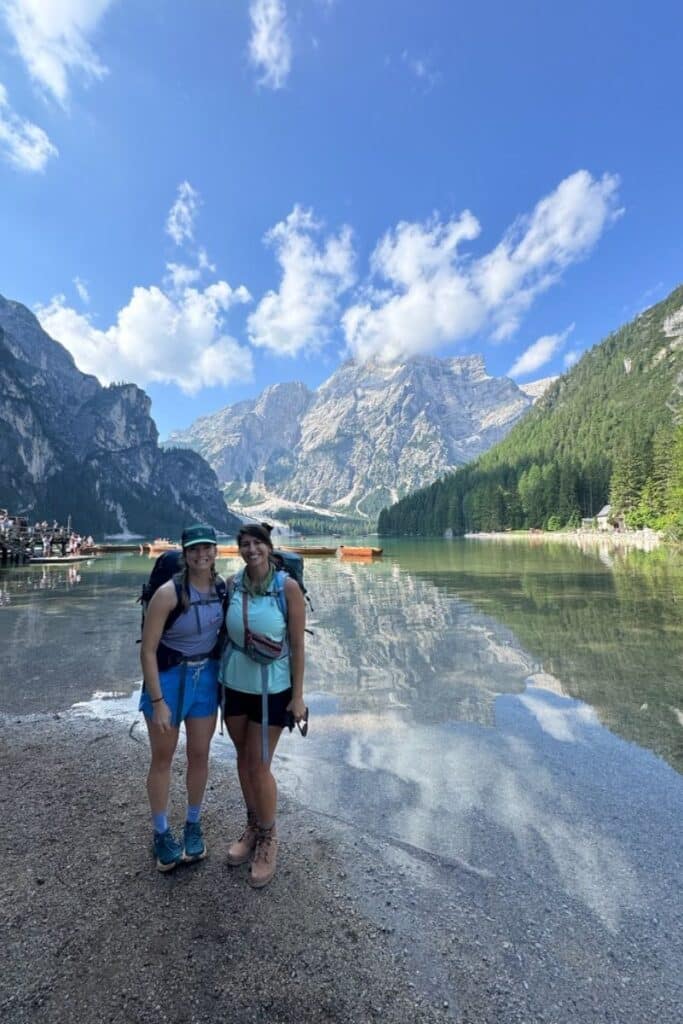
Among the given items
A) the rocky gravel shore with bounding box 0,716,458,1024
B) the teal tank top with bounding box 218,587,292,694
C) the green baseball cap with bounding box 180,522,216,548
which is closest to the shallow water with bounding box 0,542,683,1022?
the rocky gravel shore with bounding box 0,716,458,1024

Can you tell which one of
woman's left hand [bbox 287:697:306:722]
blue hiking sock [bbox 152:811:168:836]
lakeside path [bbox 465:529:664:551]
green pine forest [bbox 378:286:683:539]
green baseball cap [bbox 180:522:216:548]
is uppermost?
green pine forest [bbox 378:286:683:539]

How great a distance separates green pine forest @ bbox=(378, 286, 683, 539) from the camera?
91.2 meters

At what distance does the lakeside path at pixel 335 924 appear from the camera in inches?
109

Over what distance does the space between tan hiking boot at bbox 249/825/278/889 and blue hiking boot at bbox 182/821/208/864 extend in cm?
44

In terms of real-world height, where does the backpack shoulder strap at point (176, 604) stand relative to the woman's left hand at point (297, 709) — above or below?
above

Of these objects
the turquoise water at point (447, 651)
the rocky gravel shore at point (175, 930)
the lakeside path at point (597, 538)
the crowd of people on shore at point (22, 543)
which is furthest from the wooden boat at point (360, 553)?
the rocky gravel shore at point (175, 930)

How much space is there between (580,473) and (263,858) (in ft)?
449

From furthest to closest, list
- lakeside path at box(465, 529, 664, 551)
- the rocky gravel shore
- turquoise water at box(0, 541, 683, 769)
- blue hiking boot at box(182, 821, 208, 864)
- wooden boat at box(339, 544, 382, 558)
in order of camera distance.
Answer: lakeside path at box(465, 529, 664, 551), wooden boat at box(339, 544, 382, 558), turquoise water at box(0, 541, 683, 769), blue hiking boot at box(182, 821, 208, 864), the rocky gravel shore

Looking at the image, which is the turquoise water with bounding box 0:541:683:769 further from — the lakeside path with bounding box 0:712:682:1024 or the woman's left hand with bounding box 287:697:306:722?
the woman's left hand with bounding box 287:697:306:722

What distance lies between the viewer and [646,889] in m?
3.85

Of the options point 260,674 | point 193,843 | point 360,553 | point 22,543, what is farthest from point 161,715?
point 22,543

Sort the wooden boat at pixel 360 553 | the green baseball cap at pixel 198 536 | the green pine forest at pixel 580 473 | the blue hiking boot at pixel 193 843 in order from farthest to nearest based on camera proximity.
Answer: the green pine forest at pixel 580 473
the wooden boat at pixel 360 553
the green baseball cap at pixel 198 536
the blue hiking boot at pixel 193 843

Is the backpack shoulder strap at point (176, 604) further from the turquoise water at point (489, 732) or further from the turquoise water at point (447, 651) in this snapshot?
the turquoise water at point (447, 651)

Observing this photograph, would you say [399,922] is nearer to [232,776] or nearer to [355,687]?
[232,776]
